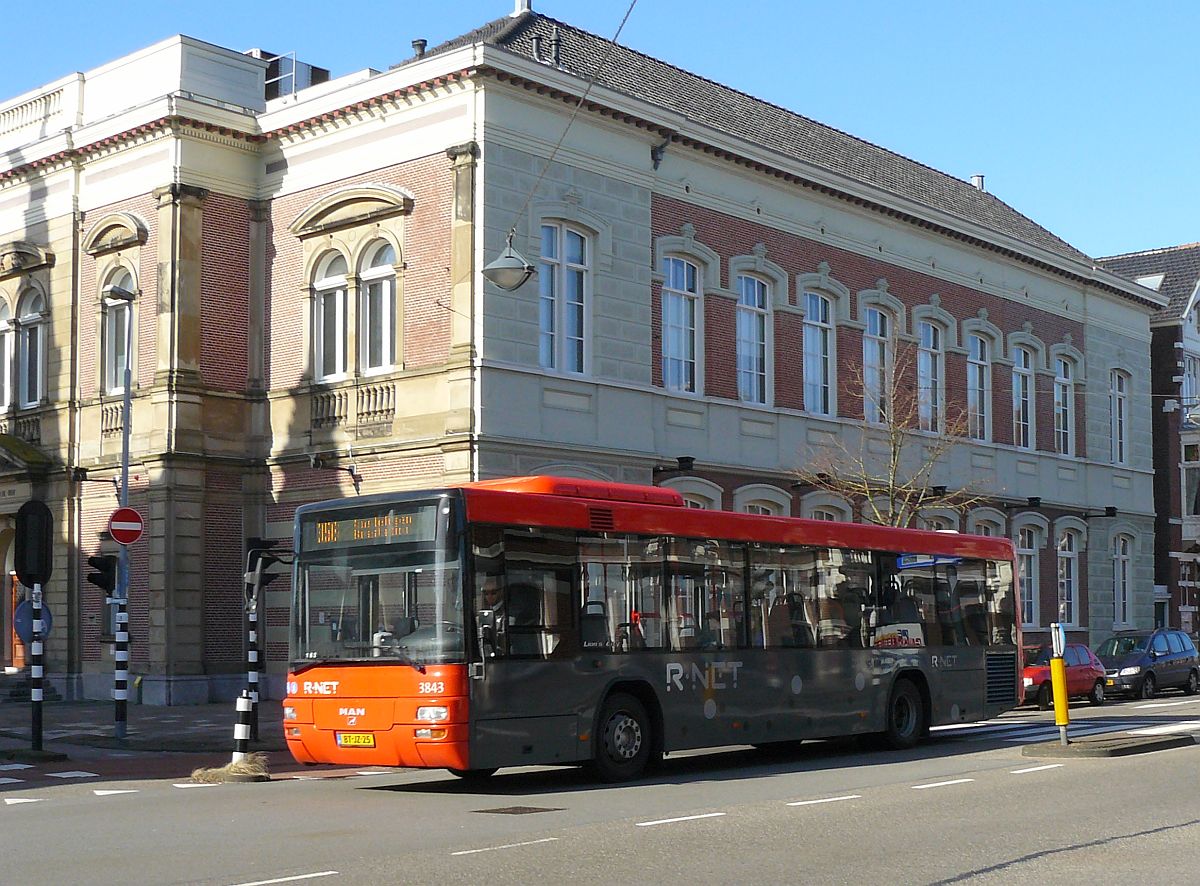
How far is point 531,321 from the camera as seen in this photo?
27875 millimetres

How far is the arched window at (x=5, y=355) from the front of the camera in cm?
3409

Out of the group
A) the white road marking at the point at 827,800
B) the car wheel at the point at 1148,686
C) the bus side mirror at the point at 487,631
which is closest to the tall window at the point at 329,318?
the bus side mirror at the point at 487,631

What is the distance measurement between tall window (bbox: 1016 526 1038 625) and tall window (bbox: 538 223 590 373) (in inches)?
685

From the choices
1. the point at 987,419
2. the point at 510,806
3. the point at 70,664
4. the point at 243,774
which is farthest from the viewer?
the point at 987,419

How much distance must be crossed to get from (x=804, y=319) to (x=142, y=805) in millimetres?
22638

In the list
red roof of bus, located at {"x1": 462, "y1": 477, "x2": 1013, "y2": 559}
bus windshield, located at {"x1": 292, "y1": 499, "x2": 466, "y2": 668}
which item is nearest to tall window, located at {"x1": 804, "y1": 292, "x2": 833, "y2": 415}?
red roof of bus, located at {"x1": 462, "y1": 477, "x2": 1013, "y2": 559}

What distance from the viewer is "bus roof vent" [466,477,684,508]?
54.6 feet

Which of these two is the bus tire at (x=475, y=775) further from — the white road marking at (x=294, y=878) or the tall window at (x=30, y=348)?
the tall window at (x=30, y=348)

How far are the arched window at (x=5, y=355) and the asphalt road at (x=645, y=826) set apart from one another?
17.5 m

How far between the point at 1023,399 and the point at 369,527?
29745 mm

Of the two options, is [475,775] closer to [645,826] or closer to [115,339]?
[645,826]

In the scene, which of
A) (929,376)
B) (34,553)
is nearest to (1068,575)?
(929,376)

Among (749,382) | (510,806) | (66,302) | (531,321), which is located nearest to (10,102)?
(66,302)

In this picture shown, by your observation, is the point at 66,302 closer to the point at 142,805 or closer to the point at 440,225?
the point at 440,225
